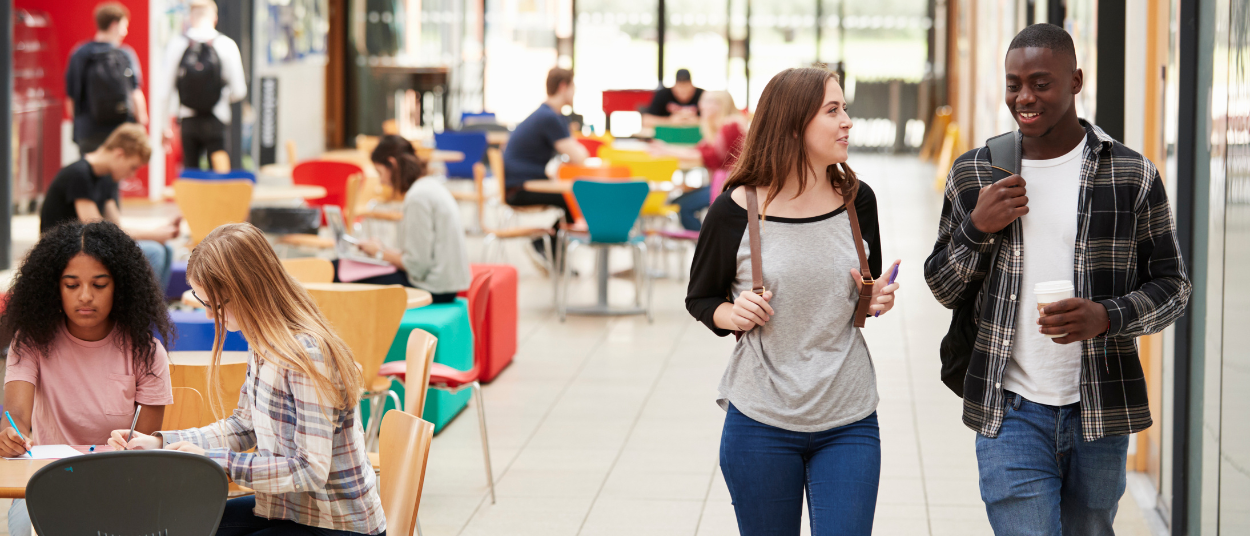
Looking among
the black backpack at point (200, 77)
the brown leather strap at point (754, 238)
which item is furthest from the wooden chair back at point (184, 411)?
the black backpack at point (200, 77)

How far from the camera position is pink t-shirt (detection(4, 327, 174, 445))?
3.09 metres

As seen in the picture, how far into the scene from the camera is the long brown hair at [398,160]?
580 centimetres

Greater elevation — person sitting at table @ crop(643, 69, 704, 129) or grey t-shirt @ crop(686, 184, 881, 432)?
person sitting at table @ crop(643, 69, 704, 129)

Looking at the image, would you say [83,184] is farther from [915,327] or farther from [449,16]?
[449,16]

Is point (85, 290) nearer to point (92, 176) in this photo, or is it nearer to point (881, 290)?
point (881, 290)

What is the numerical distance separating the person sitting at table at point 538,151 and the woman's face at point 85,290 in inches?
232

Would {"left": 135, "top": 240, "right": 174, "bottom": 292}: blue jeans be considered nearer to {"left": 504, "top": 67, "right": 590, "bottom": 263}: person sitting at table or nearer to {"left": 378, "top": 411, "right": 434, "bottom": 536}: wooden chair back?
{"left": 504, "top": 67, "right": 590, "bottom": 263}: person sitting at table

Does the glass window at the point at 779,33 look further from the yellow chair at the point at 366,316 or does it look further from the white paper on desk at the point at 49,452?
the white paper on desk at the point at 49,452

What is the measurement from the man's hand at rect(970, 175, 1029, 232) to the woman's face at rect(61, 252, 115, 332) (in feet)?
6.65

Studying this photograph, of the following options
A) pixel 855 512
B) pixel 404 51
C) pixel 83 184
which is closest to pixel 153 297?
pixel 855 512

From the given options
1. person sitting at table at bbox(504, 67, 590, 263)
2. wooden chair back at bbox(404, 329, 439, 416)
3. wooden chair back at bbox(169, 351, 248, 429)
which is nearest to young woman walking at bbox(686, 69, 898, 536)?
wooden chair back at bbox(404, 329, 439, 416)

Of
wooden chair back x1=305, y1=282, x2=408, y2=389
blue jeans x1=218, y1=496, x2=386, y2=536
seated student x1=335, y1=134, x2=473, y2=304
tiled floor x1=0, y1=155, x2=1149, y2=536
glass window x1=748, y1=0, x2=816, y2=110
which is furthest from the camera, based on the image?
A: glass window x1=748, y1=0, x2=816, y2=110

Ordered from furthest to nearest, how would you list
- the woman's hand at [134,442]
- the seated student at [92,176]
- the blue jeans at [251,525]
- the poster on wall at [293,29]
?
the poster on wall at [293,29] < the seated student at [92,176] < the blue jeans at [251,525] < the woman's hand at [134,442]

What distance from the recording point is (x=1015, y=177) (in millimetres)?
2289
